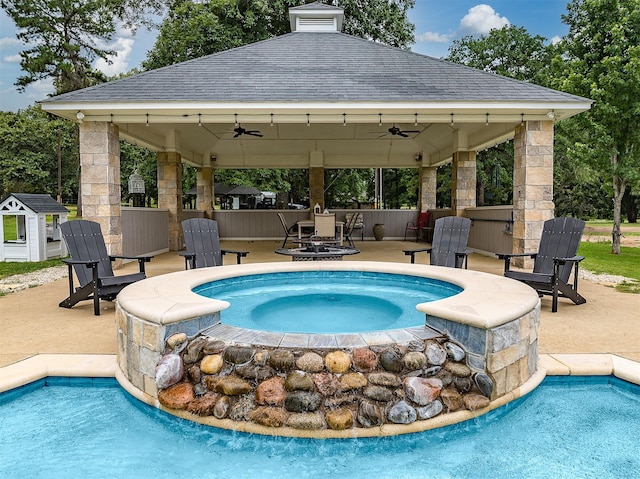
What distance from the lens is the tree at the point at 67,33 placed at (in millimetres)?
17375

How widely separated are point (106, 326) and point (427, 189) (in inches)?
473

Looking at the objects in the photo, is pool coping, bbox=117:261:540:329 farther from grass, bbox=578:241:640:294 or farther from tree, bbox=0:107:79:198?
tree, bbox=0:107:79:198

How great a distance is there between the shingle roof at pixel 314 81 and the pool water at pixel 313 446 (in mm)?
5628

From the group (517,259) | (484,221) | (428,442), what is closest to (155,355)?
(428,442)

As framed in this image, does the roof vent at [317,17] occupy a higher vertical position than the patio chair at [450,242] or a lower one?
higher

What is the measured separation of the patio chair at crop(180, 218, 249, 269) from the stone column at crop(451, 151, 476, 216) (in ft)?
22.6

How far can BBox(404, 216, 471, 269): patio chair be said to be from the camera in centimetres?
609

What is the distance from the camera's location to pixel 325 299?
4.85m

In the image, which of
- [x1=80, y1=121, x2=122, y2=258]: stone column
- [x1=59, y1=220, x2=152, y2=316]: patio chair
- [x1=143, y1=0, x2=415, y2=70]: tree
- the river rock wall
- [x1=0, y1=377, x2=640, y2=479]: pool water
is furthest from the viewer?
[x1=143, y1=0, x2=415, y2=70]: tree

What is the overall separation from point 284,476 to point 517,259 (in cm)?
703

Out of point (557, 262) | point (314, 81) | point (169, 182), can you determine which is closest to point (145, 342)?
point (557, 262)

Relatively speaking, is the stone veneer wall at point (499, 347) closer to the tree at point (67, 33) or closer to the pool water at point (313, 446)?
the pool water at point (313, 446)

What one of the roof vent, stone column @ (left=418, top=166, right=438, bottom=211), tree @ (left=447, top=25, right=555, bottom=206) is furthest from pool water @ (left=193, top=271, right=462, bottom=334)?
tree @ (left=447, top=25, right=555, bottom=206)

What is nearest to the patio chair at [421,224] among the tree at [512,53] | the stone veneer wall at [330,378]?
the tree at [512,53]
